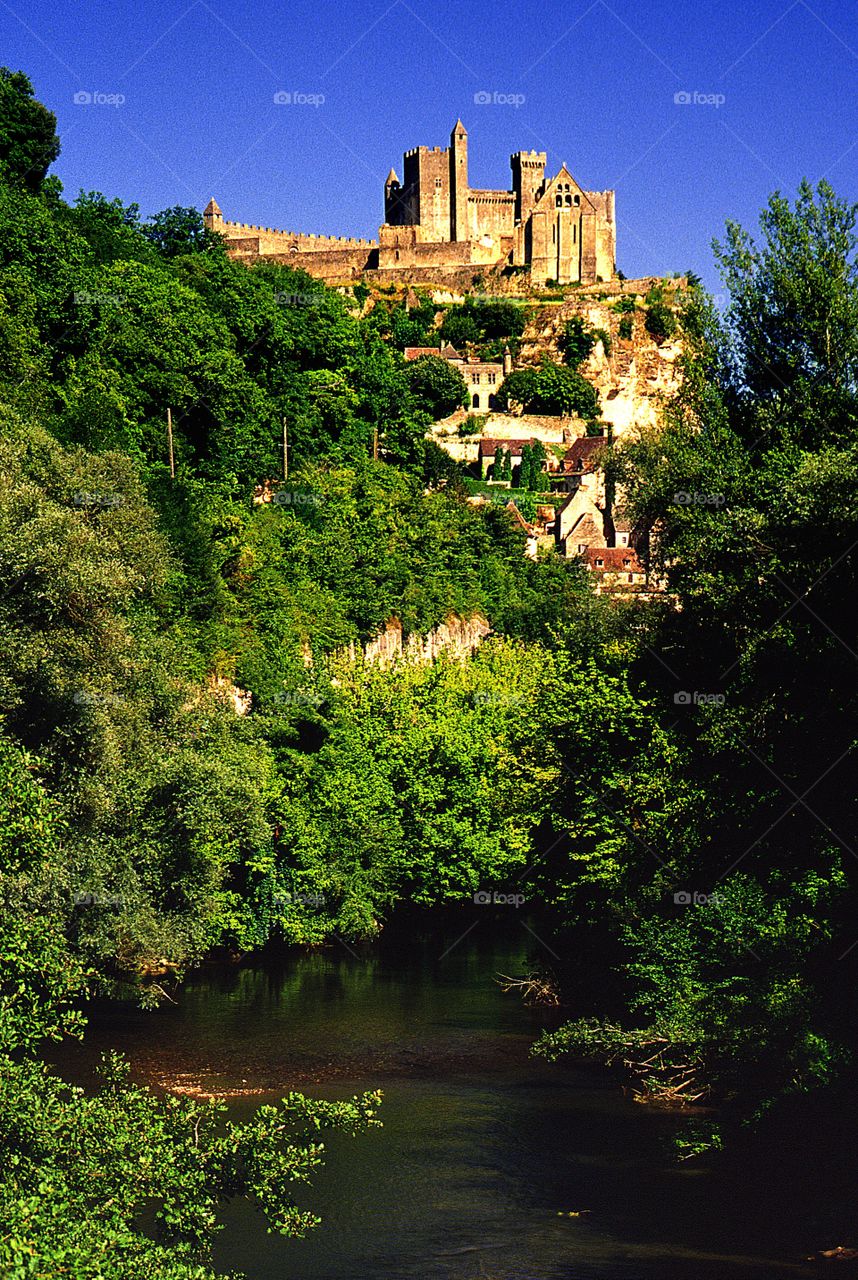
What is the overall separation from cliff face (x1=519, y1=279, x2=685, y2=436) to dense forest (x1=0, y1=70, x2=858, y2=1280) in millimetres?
46991

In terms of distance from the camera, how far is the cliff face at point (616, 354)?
103 meters

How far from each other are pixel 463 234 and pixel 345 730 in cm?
8725

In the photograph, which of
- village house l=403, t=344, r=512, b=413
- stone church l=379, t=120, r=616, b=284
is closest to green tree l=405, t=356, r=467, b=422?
village house l=403, t=344, r=512, b=413

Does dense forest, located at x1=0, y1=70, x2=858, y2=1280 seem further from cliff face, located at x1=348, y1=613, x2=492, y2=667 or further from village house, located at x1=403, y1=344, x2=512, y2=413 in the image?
village house, located at x1=403, y1=344, x2=512, y2=413

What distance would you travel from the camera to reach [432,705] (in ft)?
144

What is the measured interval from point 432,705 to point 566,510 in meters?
39.2

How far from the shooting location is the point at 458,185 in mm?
123000

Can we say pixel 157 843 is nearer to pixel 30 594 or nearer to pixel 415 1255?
pixel 30 594

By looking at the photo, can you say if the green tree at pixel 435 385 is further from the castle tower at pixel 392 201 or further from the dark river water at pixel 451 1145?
the dark river water at pixel 451 1145

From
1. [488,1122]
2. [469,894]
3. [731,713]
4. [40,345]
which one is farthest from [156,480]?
[731,713]

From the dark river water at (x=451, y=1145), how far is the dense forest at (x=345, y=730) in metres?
0.87

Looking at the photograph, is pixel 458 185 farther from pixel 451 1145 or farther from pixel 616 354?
pixel 451 1145

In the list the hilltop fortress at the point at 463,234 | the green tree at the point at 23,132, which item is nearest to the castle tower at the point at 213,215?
the hilltop fortress at the point at 463,234

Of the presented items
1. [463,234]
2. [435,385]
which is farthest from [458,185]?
[435,385]
